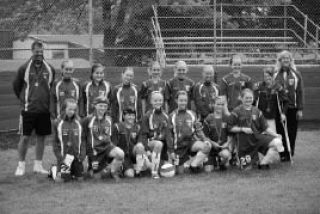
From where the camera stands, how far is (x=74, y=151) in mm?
9359

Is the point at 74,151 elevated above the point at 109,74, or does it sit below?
below

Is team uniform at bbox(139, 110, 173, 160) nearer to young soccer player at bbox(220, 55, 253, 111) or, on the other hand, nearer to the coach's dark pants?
young soccer player at bbox(220, 55, 253, 111)

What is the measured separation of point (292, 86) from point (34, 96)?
3847mm

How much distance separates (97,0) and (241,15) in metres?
3.67

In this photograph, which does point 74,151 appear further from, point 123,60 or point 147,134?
point 123,60

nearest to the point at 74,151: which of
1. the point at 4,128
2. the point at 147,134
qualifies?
the point at 147,134

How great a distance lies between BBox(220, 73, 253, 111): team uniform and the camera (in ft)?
35.3

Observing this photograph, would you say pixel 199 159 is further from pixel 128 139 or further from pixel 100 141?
pixel 100 141

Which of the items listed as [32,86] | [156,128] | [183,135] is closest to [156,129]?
[156,128]

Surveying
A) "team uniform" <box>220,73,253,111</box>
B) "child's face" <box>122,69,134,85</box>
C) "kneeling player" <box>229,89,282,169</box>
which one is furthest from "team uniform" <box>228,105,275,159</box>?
"child's face" <box>122,69,134,85</box>

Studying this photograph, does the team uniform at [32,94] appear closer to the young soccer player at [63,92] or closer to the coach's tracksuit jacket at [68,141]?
the young soccer player at [63,92]

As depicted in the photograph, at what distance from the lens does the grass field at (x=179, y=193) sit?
24.4 ft

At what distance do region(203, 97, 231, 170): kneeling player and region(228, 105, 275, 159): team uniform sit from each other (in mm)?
120

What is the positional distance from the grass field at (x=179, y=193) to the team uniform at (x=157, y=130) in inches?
22.0
